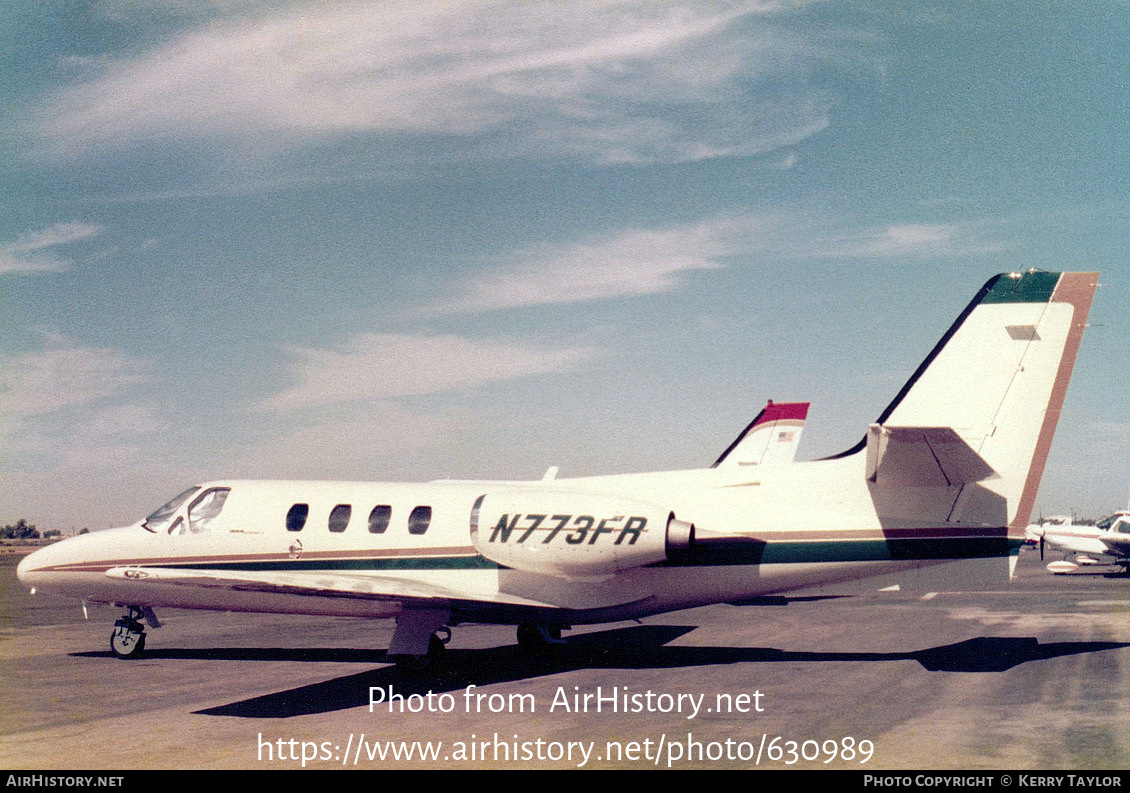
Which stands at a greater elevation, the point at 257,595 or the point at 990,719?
the point at 257,595

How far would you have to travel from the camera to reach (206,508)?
631 inches

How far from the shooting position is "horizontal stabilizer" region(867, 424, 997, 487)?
12.6 metres

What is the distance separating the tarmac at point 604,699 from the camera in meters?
9.07

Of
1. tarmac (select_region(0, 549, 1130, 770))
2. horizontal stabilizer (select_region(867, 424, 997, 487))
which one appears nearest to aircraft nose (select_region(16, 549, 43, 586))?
tarmac (select_region(0, 549, 1130, 770))

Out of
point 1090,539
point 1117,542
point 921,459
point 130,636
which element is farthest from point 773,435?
point 1090,539

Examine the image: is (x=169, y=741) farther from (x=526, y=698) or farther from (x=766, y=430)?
(x=766, y=430)

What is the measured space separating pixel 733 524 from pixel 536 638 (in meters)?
4.65

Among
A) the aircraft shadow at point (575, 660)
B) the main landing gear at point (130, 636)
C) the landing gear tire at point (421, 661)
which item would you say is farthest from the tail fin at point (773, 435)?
the main landing gear at point (130, 636)

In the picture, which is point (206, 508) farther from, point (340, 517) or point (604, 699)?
point (604, 699)

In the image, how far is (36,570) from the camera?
645 inches

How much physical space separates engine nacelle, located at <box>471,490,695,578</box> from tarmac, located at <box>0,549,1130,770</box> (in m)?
1.70

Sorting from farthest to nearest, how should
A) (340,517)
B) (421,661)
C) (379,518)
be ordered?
(340,517) < (379,518) < (421,661)
